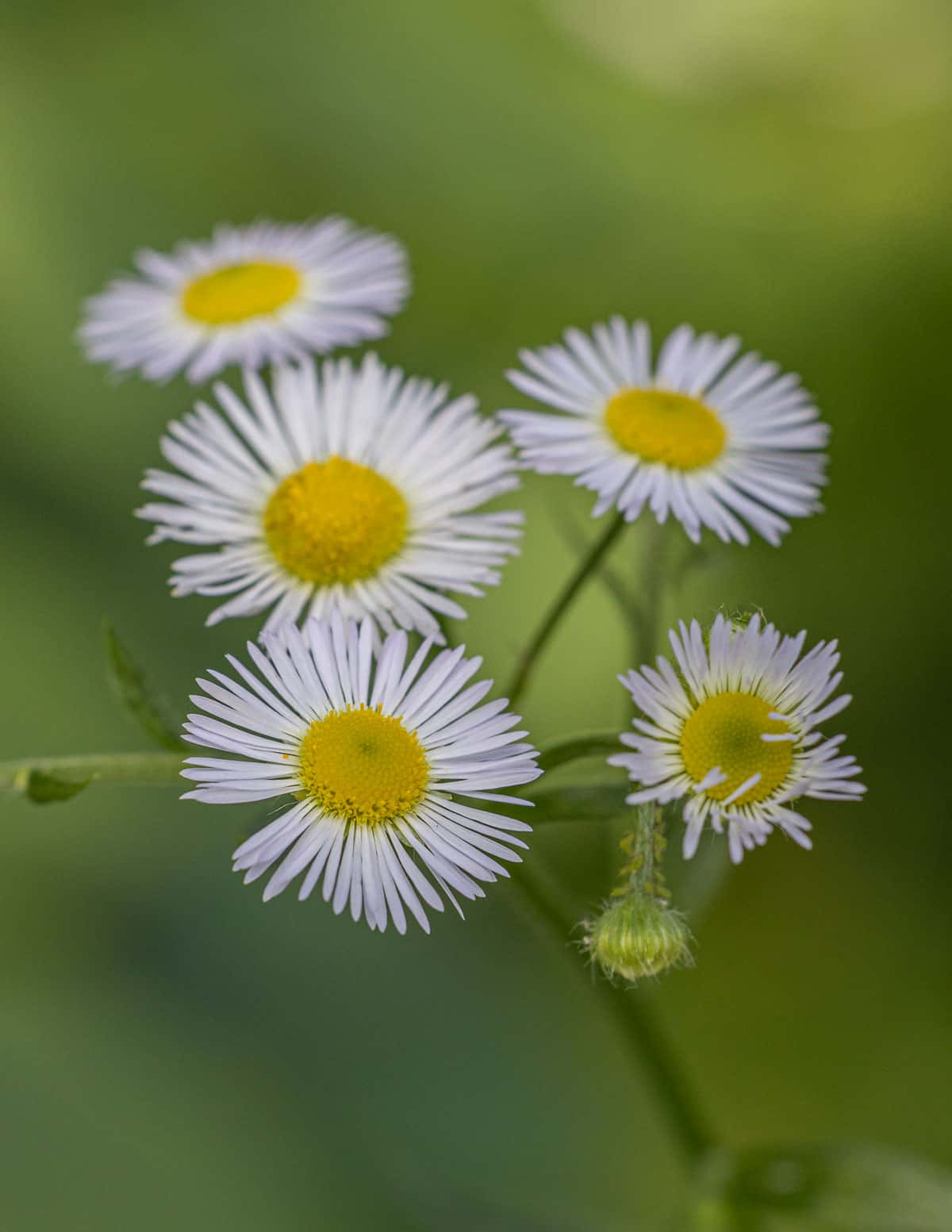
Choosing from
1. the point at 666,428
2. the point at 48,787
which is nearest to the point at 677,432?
the point at 666,428

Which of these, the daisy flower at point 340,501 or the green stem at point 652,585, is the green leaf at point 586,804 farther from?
the green stem at point 652,585

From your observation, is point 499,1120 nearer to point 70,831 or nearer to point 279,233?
point 70,831

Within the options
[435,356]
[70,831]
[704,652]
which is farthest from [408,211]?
[704,652]

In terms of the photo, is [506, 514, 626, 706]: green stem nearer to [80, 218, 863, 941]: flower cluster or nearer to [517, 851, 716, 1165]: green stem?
[80, 218, 863, 941]: flower cluster

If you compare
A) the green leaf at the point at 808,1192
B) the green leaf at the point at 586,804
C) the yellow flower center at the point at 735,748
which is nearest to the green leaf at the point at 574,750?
the green leaf at the point at 586,804

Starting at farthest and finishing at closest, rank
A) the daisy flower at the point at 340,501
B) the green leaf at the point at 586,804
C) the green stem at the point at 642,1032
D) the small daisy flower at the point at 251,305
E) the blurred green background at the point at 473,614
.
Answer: the blurred green background at the point at 473,614 < the small daisy flower at the point at 251,305 < the green stem at the point at 642,1032 < the daisy flower at the point at 340,501 < the green leaf at the point at 586,804

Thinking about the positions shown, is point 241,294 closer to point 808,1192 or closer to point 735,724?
point 735,724
